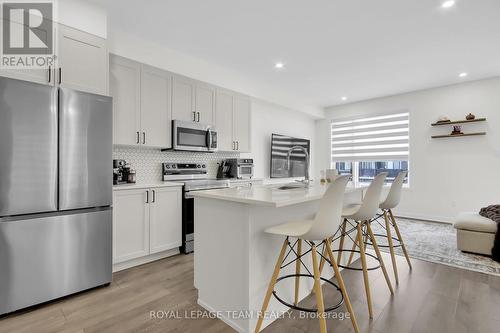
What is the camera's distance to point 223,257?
1894mm

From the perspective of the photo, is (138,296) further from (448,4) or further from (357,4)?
(448,4)

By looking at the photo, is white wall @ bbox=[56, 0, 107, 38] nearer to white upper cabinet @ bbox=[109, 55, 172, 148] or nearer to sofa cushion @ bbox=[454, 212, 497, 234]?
white upper cabinet @ bbox=[109, 55, 172, 148]

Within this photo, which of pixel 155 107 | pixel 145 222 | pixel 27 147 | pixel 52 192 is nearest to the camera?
pixel 27 147

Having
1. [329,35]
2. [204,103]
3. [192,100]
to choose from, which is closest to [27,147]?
[192,100]

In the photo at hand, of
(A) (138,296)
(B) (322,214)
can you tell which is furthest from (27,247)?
(B) (322,214)

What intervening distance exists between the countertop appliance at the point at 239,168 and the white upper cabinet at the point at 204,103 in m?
0.81

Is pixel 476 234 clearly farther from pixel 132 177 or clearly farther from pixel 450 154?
pixel 132 177

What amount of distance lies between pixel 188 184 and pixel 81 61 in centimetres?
179

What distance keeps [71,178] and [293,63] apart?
3375mm

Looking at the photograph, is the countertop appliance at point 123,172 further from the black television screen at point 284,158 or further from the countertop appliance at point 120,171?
the black television screen at point 284,158

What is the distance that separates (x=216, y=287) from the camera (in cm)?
196

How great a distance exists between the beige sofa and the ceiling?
2356mm

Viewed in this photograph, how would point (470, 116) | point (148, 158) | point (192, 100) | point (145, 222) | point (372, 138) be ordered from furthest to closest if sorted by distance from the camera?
point (372, 138) → point (470, 116) → point (192, 100) → point (148, 158) → point (145, 222)

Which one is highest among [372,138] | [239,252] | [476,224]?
[372,138]
